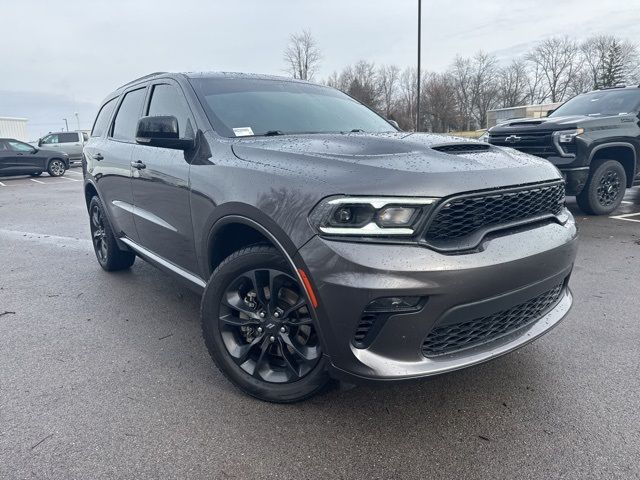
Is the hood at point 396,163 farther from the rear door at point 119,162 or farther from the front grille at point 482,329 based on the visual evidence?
the rear door at point 119,162

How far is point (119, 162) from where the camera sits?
4.03m

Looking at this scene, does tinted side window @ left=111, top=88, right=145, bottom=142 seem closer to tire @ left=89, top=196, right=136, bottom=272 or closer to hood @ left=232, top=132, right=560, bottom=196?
tire @ left=89, top=196, right=136, bottom=272

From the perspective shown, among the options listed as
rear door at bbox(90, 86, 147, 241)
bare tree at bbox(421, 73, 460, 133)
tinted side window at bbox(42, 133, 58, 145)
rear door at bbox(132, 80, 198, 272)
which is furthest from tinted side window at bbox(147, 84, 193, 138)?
bare tree at bbox(421, 73, 460, 133)

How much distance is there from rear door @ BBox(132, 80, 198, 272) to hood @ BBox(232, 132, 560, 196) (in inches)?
23.4

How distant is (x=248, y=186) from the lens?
2354 millimetres

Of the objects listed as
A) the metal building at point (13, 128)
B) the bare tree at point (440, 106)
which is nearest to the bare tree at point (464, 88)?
the bare tree at point (440, 106)

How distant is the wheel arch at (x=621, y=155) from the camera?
6.74 m

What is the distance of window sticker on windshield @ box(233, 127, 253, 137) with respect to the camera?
9.28 feet

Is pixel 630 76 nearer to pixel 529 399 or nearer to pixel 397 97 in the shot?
pixel 397 97

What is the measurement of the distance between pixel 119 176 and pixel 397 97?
74149mm

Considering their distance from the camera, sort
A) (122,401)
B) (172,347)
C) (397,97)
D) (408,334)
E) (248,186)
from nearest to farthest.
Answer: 1. (408,334)
2. (248,186)
3. (122,401)
4. (172,347)
5. (397,97)

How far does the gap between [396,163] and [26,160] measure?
67.8ft

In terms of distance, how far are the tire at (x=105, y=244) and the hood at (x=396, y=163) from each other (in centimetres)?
271

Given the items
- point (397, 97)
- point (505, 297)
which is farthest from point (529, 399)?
point (397, 97)
